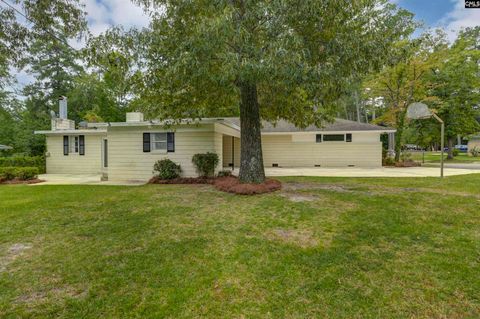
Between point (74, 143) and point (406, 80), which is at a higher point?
point (406, 80)

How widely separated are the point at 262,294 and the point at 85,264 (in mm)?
2498

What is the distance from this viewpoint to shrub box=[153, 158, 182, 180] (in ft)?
37.1

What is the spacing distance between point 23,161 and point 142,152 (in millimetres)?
8958

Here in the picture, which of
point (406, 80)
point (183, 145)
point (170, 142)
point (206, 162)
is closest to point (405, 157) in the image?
point (406, 80)

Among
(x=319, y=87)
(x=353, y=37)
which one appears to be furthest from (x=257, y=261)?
(x=353, y=37)

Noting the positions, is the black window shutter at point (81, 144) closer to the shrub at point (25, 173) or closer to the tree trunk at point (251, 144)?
the shrub at point (25, 173)

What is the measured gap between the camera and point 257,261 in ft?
12.4

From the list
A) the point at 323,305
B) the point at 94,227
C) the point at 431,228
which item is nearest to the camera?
the point at 323,305

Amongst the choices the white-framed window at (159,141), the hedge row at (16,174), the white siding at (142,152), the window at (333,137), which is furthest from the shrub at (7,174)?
the window at (333,137)

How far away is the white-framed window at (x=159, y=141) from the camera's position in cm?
1192

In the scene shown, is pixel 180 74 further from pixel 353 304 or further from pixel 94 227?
pixel 353 304

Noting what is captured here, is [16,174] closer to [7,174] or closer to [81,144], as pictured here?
[7,174]

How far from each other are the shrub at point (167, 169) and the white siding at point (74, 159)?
6.48 m

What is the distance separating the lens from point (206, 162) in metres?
11.2
